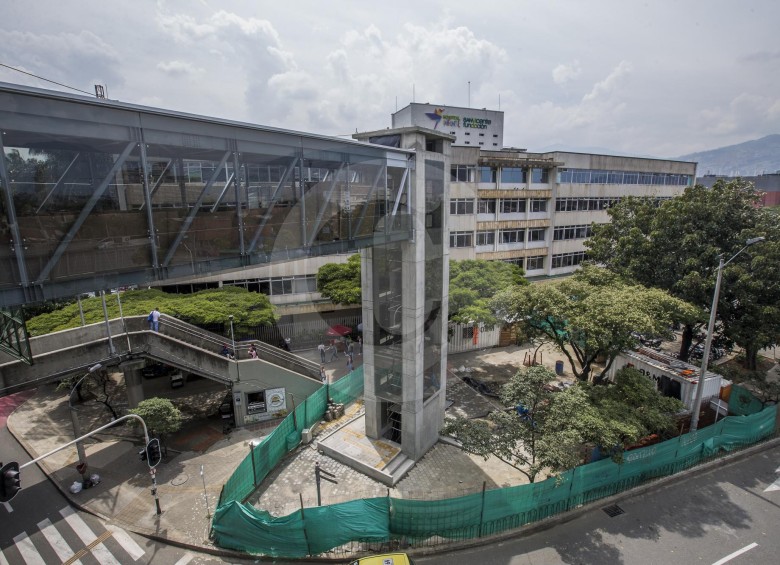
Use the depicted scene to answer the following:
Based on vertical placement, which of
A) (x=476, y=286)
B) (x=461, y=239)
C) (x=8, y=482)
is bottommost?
(x=8, y=482)

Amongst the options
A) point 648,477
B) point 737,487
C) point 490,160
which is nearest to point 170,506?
point 648,477

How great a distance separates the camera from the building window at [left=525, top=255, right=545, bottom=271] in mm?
37906

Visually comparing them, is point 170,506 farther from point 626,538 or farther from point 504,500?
point 626,538

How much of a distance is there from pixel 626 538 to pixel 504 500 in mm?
3917

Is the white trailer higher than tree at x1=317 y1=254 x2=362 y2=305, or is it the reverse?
tree at x1=317 y1=254 x2=362 y2=305

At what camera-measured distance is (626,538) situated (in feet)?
40.6

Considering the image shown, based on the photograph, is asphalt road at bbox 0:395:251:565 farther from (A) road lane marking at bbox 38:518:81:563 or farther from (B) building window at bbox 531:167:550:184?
(B) building window at bbox 531:167:550:184

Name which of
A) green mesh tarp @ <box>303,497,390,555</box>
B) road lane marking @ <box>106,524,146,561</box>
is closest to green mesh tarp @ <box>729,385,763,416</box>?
green mesh tarp @ <box>303,497,390,555</box>

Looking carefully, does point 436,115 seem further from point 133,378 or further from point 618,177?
point 133,378

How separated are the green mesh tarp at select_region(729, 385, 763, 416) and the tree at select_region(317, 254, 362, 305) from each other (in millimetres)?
19054

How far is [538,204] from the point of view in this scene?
36875 mm

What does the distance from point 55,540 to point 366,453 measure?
983 centimetres

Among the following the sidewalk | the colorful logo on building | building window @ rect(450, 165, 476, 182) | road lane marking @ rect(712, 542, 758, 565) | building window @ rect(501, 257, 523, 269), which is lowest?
road lane marking @ rect(712, 542, 758, 565)

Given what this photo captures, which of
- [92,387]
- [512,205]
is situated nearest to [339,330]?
[92,387]
